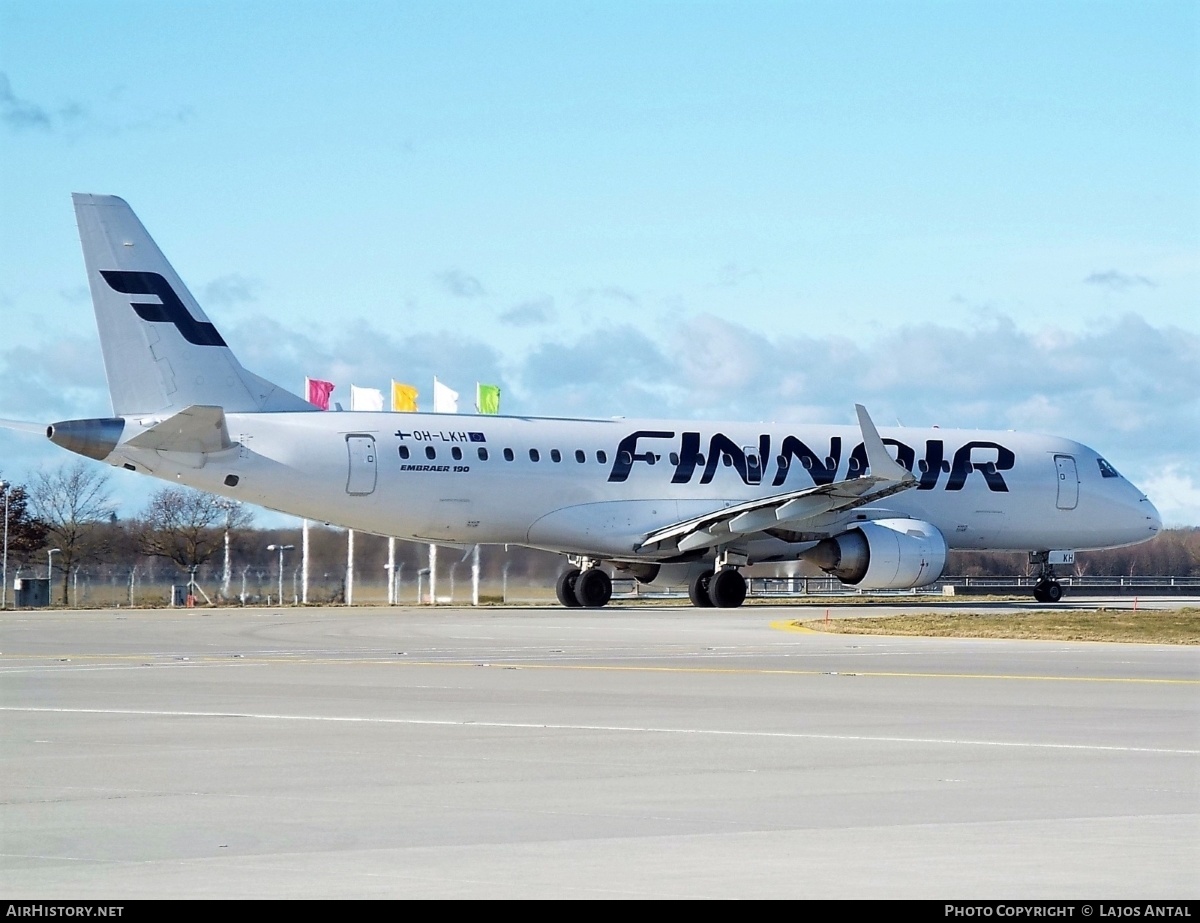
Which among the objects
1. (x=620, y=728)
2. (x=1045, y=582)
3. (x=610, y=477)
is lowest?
(x=620, y=728)

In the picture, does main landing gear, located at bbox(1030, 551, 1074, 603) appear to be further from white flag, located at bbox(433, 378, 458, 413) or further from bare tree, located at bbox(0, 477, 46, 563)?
bare tree, located at bbox(0, 477, 46, 563)

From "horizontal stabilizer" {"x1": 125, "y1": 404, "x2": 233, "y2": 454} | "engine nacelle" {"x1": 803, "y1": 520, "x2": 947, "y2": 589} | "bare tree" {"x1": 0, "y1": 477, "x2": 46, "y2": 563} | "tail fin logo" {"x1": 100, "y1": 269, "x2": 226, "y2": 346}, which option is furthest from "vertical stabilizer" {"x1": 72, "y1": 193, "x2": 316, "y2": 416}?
"bare tree" {"x1": 0, "y1": 477, "x2": 46, "y2": 563}

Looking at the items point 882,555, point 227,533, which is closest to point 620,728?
point 882,555

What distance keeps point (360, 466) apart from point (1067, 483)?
67.1 ft

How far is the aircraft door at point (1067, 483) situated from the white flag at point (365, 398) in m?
20.2

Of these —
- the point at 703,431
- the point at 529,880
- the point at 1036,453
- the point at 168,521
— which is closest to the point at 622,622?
the point at 703,431

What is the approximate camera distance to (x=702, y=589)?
43594 millimetres

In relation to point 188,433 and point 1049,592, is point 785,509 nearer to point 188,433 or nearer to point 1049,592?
point 1049,592

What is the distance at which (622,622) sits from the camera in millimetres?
33125

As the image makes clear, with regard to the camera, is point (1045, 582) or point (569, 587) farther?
point (1045, 582)

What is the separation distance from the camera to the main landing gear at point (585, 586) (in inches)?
1743

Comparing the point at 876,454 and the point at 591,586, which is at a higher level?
the point at 876,454

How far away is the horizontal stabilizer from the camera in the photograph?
3603 centimetres
